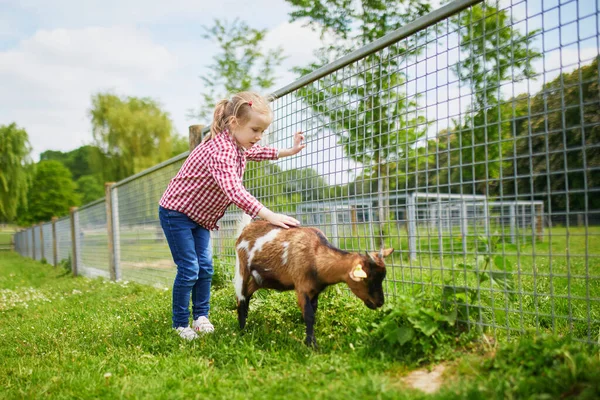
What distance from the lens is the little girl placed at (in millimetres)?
Answer: 3039

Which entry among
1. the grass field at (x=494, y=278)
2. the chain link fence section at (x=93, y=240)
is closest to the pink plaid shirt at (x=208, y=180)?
the grass field at (x=494, y=278)

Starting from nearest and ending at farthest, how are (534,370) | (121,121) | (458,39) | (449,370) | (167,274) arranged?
(534,370) → (449,370) → (458,39) → (167,274) → (121,121)

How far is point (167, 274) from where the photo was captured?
20.9 ft

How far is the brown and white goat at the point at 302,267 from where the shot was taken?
8.18 feet

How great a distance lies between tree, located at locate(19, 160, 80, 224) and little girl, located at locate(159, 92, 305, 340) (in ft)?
171

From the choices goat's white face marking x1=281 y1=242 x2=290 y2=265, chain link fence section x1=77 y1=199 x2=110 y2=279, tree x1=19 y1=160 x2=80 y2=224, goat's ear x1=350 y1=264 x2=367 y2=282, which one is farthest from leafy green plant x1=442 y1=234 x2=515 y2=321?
tree x1=19 y1=160 x2=80 y2=224

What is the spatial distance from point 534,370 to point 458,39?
5.94 ft

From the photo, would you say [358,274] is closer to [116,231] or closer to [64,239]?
[116,231]

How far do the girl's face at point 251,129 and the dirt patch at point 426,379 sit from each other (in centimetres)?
181

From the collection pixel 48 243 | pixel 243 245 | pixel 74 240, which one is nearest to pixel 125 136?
pixel 48 243

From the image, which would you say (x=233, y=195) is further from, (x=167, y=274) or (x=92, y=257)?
(x=92, y=257)

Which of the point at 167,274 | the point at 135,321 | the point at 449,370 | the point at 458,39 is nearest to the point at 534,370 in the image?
the point at 449,370

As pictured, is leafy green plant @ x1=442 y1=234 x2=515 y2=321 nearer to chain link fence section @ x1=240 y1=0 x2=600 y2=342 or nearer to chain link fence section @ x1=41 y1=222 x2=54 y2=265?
chain link fence section @ x1=240 y1=0 x2=600 y2=342

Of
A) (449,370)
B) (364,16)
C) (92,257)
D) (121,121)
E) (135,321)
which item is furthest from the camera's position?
(121,121)
